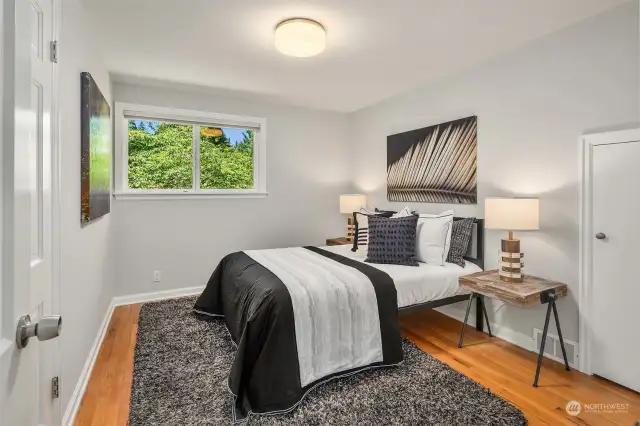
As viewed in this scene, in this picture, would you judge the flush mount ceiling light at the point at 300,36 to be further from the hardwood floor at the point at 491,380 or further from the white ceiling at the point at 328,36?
the hardwood floor at the point at 491,380

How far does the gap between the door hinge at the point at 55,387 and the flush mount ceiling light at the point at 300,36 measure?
2.30m

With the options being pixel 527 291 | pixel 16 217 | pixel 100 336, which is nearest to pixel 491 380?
pixel 527 291

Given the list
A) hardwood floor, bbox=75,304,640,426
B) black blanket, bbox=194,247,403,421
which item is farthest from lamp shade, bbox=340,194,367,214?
black blanket, bbox=194,247,403,421

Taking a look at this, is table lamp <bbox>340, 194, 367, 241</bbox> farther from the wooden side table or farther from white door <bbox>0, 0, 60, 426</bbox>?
white door <bbox>0, 0, 60, 426</bbox>

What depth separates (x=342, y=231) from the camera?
16.3 ft

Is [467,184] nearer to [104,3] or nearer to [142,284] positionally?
[104,3]

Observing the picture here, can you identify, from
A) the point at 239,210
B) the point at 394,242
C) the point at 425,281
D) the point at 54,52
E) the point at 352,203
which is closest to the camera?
the point at 54,52

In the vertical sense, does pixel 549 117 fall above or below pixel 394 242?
above

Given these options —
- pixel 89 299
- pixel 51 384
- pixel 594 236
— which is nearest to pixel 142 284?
pixel 89 299

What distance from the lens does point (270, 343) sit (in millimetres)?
1935

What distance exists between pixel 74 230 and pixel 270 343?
1.26 m

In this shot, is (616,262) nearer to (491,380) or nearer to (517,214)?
(517,214)

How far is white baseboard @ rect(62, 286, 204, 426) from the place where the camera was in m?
1.80

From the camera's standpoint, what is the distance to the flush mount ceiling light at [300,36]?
7.46 ft
